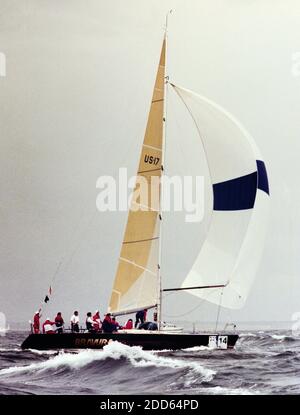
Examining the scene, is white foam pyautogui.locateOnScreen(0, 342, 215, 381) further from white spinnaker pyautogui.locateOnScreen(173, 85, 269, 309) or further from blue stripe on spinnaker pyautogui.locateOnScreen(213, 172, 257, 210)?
blue stripe on spinnaker pyautogui.locateOnScreen(213, 172, 257, 210)

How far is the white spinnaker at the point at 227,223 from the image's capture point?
15820 millimetres

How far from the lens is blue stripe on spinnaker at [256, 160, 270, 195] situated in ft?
51.7

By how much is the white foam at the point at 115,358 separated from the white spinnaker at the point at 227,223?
1.63 m

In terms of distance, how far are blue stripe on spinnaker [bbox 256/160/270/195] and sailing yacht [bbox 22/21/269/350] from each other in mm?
19

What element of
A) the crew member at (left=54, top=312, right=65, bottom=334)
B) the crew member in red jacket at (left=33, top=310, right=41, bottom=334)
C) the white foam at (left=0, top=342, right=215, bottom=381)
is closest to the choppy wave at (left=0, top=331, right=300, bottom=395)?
the white foam at (left=0, top=342, right=215, bottom=381)

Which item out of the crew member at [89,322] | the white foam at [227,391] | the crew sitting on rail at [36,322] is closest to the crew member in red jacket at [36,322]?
the crew sitting on rail at [36,322]

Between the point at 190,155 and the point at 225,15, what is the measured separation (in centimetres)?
295

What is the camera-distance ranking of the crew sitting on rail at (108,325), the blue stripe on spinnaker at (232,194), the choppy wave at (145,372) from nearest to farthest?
the choppy wave at (145,372) < the blue stripe on spinnaker at (232,194) < the crew sitting on rail at (108,325)

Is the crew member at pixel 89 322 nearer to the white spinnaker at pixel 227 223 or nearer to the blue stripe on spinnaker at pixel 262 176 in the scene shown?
the white spinnaker at pixel 227 223

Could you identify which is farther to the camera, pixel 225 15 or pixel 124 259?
pixel 124 259

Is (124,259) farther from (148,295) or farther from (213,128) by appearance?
(213,128)

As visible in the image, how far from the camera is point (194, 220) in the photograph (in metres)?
16.0

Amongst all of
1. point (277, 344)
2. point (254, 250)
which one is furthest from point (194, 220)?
point (277, 344)
